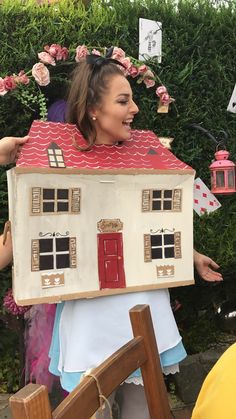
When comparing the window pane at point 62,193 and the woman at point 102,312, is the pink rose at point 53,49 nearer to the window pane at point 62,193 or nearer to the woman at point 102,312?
the woman at point 102,312

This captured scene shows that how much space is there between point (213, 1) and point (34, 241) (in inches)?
68.3

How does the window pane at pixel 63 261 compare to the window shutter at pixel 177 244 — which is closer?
the window pane at pixel 63 261

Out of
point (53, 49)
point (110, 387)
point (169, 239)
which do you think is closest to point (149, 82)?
point (53, 49)

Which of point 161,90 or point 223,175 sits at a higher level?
point 161,90

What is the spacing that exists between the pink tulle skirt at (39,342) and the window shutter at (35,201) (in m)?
0.62

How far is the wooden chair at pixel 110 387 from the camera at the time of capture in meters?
0.65

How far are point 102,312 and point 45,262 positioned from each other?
25cm

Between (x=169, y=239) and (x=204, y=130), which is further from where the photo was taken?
(x=204, y=130)

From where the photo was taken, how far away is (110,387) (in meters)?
0.92

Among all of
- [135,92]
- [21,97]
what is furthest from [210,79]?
[21,97]

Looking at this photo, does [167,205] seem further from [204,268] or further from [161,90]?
[161,90]

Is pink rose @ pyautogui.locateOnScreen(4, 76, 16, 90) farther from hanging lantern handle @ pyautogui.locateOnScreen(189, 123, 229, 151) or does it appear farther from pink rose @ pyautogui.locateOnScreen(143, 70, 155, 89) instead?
hanging lantern handle @ pyautogui.locateOnScreen(189, 123, 229, 151)

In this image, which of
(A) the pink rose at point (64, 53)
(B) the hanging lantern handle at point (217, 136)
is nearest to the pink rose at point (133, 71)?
(A) the pink rose at point (64, 53)

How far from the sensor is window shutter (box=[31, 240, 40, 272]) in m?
1.37
